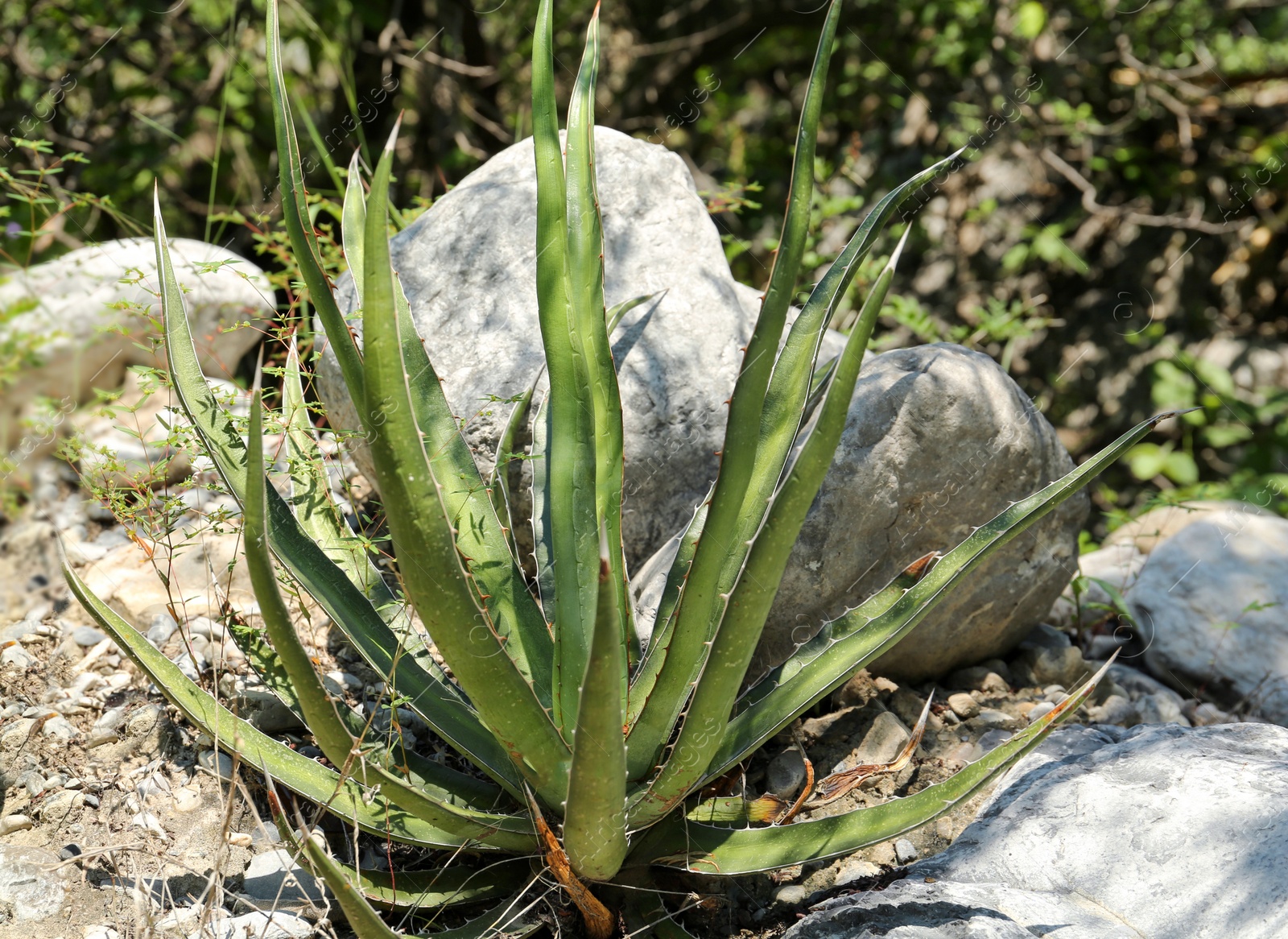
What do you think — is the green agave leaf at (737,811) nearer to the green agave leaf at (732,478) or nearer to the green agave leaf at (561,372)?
the green agave leaf at (732,478)

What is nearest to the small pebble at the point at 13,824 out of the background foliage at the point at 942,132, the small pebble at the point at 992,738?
the small pebble at the point at 992,738

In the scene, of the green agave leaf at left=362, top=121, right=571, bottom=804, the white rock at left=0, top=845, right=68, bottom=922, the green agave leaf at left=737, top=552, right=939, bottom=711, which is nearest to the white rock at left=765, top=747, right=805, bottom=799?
the green agave leaf at left=737, top=552, right=939, bottom=711

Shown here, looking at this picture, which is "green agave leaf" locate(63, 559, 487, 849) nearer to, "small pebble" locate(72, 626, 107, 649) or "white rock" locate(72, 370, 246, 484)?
"white rock" locate(72, 370, 246, 484)

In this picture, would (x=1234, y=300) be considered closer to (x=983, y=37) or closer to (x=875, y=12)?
(x=983, y=37)

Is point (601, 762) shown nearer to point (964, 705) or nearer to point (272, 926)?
point (272, 926)

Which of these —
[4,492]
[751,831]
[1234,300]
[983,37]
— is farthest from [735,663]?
[1234,300]

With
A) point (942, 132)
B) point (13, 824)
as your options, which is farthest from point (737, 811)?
point (942, 132)
